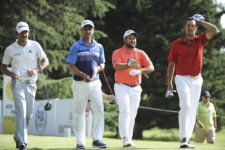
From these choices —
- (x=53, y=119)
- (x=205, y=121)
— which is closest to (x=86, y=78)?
(x=205, y=121)

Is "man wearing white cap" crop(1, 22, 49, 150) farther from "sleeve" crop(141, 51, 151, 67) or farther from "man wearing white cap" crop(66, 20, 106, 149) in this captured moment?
"sleeve" crop(141, 51, 151, 67)

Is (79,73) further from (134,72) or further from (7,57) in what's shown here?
(134,72)

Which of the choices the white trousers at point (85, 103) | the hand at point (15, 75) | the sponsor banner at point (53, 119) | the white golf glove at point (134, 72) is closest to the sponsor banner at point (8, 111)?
the sponsor banner at point (53, 119)

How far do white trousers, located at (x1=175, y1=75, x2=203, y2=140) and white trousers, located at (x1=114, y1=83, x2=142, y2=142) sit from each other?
2.77 feet

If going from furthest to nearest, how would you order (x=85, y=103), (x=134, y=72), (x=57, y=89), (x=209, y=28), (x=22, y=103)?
(x=57, y=89), (x=134, y=72), (x=209, y=28), (x=85, y=103), (x=22, y=103)

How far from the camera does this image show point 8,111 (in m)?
19.5

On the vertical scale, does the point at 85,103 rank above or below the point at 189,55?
below

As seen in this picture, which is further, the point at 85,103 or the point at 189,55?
the point at 189,55

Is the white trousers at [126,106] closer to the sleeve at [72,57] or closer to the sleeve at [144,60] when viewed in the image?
the sleeve at [144,60]

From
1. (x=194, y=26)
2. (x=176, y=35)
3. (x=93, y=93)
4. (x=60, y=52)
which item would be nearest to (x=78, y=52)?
(x=93, y=93)

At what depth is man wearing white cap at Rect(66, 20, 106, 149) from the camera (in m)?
10.5

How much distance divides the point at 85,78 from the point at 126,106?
1198 mm

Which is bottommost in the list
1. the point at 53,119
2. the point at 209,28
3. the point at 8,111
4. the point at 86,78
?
the point at 53,119

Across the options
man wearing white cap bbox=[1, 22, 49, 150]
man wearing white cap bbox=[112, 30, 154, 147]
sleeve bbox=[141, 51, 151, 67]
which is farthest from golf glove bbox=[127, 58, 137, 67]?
man wearing white cap bbox=[1, 22, 49, 150]
